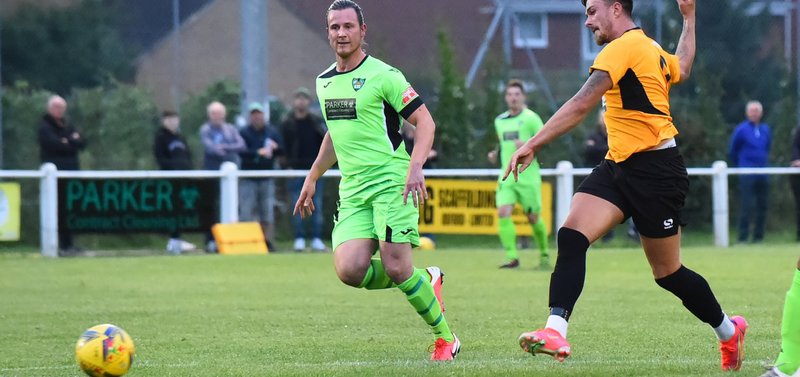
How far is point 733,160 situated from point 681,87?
107 inches

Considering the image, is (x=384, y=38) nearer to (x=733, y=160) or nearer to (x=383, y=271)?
(x=733, y=160)

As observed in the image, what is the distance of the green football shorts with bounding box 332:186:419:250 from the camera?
8117 mm

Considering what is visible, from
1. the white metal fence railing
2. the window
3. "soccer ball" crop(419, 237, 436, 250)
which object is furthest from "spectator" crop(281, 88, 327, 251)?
the window

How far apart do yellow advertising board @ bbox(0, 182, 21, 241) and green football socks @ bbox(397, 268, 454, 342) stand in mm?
12089

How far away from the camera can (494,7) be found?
81.1 feet

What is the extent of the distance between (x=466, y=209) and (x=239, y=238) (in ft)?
11.4

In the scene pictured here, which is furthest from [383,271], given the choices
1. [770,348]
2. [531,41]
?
[531,41]

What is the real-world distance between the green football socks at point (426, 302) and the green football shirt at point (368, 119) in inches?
22.8

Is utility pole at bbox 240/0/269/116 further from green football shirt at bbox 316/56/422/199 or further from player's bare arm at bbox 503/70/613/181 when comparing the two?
player's bare arm at bbox 503/70/613/181

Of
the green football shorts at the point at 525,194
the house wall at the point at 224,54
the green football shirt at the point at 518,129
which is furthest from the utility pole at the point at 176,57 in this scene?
the green football shorts at the point at 525,194

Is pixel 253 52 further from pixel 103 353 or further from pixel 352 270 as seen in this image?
pixel 103 353

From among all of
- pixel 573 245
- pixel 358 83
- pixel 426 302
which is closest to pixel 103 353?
pixel 426 302

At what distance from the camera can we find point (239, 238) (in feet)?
65.2

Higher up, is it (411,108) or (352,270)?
(411,108)
